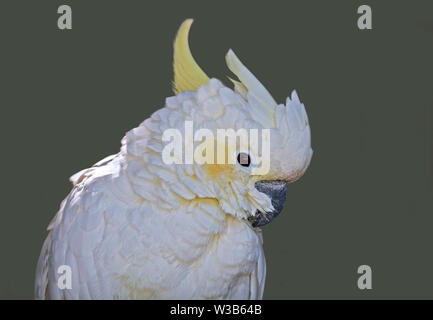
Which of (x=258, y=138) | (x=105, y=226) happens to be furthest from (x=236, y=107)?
(x=105, y=226)

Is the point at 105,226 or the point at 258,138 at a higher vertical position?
the point at 258,138

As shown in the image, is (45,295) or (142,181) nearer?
(142,181)

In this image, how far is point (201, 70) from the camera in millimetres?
4359

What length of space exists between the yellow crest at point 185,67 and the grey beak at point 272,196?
0.63 m

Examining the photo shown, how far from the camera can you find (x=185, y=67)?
4.36 meters

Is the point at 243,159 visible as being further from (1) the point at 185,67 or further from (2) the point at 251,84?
(1) the point at 185,67

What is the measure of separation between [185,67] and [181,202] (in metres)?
0.73

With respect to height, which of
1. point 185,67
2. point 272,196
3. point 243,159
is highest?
point 185,67

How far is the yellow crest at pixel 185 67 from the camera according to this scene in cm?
434

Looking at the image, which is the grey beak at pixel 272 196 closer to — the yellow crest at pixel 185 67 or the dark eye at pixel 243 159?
the dark eye at pixel 243 159

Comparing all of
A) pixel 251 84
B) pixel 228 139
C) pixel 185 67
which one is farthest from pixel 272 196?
pixel 185 67
